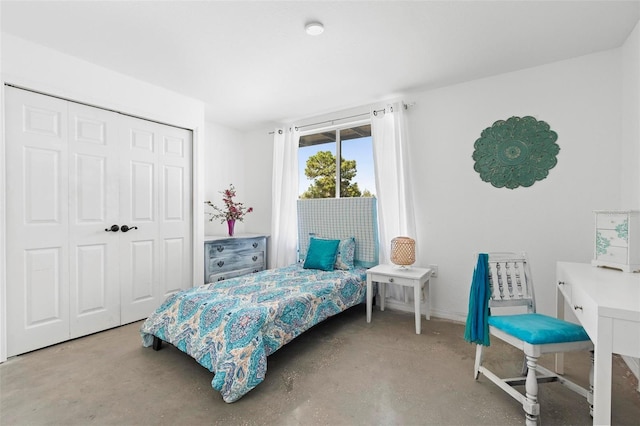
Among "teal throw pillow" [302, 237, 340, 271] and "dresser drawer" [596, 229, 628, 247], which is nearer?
"dresser drawer" [596, 229, 628, 247]

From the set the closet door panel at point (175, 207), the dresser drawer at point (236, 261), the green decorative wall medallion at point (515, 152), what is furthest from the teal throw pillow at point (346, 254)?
the closet door panel at point (175, 207)

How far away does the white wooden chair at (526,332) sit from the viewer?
1546mm

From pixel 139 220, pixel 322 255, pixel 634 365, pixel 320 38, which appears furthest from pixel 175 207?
pixel 634 365

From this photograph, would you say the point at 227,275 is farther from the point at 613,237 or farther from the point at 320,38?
the point at 613,237

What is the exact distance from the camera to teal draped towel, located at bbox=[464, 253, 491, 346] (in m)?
1.82

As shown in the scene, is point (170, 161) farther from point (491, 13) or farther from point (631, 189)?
point (631, 189)

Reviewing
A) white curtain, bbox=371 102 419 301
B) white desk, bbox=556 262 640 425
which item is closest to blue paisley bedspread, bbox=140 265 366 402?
white curtain, bbox=371 102 419 301

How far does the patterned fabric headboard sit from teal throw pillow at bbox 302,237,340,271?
269 mm

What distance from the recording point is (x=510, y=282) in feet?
6.72

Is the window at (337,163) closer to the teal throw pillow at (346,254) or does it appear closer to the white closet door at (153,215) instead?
the teal throw pillow at (346,254)

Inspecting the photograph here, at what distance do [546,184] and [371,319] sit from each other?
2.16 m

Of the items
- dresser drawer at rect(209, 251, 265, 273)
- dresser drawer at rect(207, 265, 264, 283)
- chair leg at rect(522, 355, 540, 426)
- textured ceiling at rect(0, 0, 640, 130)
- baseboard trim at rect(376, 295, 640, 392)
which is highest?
textured ceiling at rect(0, 0, 640, 130)

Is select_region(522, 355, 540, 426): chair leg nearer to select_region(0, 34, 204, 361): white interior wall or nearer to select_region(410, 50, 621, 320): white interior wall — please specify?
select_region(410, 50, 621, 320): white interior wall

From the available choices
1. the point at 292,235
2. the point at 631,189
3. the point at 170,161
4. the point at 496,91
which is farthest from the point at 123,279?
the point at 631,189
